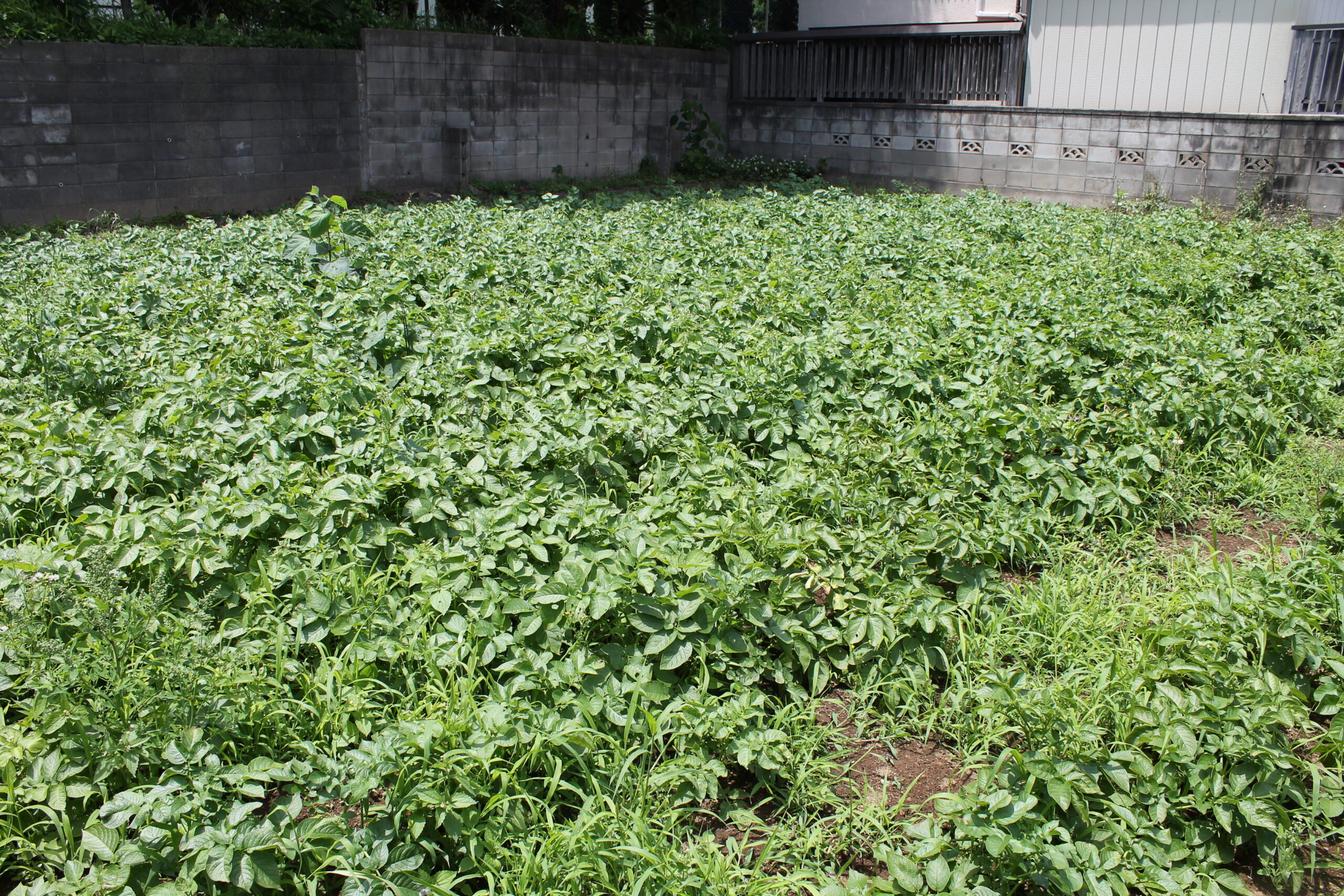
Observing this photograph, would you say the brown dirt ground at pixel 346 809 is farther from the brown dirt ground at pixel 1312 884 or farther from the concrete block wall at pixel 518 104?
the concrete block wall at pixel 518 104

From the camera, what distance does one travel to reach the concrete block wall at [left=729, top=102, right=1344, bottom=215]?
9.87 meters

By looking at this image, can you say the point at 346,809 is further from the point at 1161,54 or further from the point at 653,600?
the point at 1161,54

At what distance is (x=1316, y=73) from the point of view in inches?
387

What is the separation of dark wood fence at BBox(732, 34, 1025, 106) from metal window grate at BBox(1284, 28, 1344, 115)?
9.64ft

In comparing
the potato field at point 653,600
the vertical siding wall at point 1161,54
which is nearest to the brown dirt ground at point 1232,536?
the potato field at point 653,600

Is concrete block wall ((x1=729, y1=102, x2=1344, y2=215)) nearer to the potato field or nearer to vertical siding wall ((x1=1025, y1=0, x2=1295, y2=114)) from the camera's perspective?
vertical siding wall ((x1=1025, y1=0, x2=1295, y2=114))

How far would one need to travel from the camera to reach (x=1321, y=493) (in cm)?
410

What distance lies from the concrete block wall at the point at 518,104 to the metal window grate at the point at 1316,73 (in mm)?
7295

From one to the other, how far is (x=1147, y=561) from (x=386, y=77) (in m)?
9.82

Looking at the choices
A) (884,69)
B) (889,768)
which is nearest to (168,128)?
(884,69)

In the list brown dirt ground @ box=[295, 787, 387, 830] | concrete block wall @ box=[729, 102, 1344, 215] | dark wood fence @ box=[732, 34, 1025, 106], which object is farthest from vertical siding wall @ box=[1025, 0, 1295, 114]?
brown dirt ground @ box=[295, 787, 387, 830]

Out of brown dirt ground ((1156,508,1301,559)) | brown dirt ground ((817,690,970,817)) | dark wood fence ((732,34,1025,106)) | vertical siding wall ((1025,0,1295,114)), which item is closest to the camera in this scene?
brown dirt ground ((817,690,970,817))

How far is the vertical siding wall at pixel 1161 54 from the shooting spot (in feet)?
34.0

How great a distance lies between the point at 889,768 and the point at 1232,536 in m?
2.19
